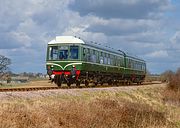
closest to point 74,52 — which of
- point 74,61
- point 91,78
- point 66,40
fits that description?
point 74,61

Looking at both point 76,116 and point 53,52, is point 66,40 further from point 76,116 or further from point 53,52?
point 76,116

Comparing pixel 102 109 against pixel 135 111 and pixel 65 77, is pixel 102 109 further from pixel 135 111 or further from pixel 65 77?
pixel 65 77

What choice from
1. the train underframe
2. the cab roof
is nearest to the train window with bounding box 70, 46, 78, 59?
the cab roof

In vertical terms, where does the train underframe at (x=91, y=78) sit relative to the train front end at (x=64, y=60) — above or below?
below

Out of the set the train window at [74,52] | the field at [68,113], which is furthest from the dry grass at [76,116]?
the train window at [74,52]

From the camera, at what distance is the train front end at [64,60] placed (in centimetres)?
2892

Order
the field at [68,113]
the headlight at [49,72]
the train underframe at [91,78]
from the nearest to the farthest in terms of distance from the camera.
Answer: the field at [68,113], the train underframe at [91,78], the headlight at [49,72]

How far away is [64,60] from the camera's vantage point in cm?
2923

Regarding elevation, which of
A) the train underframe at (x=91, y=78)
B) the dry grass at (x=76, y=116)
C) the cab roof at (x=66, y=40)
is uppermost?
the cab roof at (x=66, y=40)

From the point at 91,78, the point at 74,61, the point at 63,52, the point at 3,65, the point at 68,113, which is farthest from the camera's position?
the point at 3,65

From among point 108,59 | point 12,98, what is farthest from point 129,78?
point 12,98

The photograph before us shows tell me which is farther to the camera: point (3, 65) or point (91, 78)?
point (3, 65)

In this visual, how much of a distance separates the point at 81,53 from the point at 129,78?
18.7 m

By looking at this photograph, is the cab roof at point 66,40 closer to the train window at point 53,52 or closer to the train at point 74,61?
the train at point 74,61
